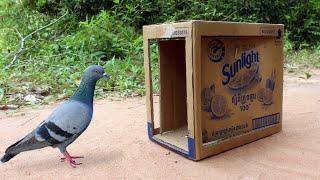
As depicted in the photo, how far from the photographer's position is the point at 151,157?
7.43 feet

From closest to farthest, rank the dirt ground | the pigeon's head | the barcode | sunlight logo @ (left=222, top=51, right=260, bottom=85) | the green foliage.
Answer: the dirt ground < the pigeon's head < sunlight logo @ (left=222, top=51, right=260, bottom=85) < the barcode < the green foliage

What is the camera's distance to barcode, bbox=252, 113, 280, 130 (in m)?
2.49

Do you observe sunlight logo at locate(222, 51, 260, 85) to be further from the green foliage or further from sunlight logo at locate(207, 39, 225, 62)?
the green foliage

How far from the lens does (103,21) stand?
6578mm

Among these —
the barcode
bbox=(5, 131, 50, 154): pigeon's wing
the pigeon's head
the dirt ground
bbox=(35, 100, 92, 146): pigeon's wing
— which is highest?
the pigeon's head

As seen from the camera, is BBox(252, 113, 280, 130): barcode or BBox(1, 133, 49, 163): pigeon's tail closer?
BBox(1, 133, 49, 163): pigeon's tail

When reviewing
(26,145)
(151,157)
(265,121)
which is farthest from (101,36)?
(26,145)

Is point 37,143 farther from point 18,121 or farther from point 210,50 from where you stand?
point 18,121

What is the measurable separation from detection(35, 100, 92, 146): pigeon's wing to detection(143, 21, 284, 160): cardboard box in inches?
19.7

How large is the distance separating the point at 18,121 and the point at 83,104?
1202 mm

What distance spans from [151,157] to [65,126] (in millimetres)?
491

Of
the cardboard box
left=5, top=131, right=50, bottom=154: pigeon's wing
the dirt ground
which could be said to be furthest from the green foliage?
left=5, top=131, right=50, bottom=154: pigeon's wing

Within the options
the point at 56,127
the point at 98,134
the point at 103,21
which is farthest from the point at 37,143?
the point at 103,21

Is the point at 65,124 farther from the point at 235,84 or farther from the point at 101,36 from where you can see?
the point at 101,36
